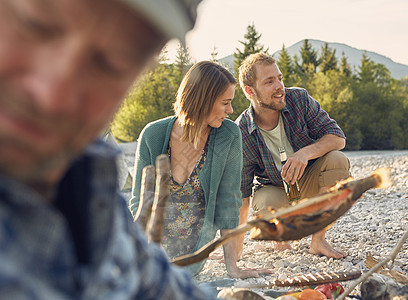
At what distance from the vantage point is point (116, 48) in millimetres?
629

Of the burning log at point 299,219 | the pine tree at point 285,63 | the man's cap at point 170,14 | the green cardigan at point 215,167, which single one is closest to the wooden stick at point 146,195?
the burning log at point 299,219

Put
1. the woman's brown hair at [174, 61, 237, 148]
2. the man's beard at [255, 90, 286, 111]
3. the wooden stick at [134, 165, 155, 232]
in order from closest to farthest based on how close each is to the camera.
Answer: the wooden stick at [134, 165, 155, 232], the woman's brown hair at [174, 61, 237, 148], the man's beard at [255, 90, 286, 111]

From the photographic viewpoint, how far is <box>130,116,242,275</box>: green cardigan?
149 inches

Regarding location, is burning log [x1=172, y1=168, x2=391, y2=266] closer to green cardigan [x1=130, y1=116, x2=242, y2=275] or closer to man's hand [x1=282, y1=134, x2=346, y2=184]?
green cardigan [x1=130, y1=116, x2=242, y2=275]

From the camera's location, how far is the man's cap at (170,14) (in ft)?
1.98

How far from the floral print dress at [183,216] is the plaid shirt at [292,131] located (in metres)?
1.02

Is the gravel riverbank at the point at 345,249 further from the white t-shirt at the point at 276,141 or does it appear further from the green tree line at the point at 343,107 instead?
the green tree line at the point at 343,107

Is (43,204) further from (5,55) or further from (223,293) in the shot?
(223,293)

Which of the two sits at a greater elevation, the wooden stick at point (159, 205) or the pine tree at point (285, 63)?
the pine tree at point (285, 63)

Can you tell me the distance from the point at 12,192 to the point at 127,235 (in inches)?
12.5

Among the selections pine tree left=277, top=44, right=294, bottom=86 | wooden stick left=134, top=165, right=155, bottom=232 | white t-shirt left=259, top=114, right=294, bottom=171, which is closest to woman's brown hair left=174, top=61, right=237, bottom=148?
white t-shirt left=259, top=114, right=294, bottom=171

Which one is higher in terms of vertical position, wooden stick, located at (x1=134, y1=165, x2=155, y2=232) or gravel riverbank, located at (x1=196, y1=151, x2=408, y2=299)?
wooden stick, located at (x1=134, y1=165, x2=155, y2=232)

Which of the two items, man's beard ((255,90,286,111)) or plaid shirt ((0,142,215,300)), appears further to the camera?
man's beard ((255,90,286,111))

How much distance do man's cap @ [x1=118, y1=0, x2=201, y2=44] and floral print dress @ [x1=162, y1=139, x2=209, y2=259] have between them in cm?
323
